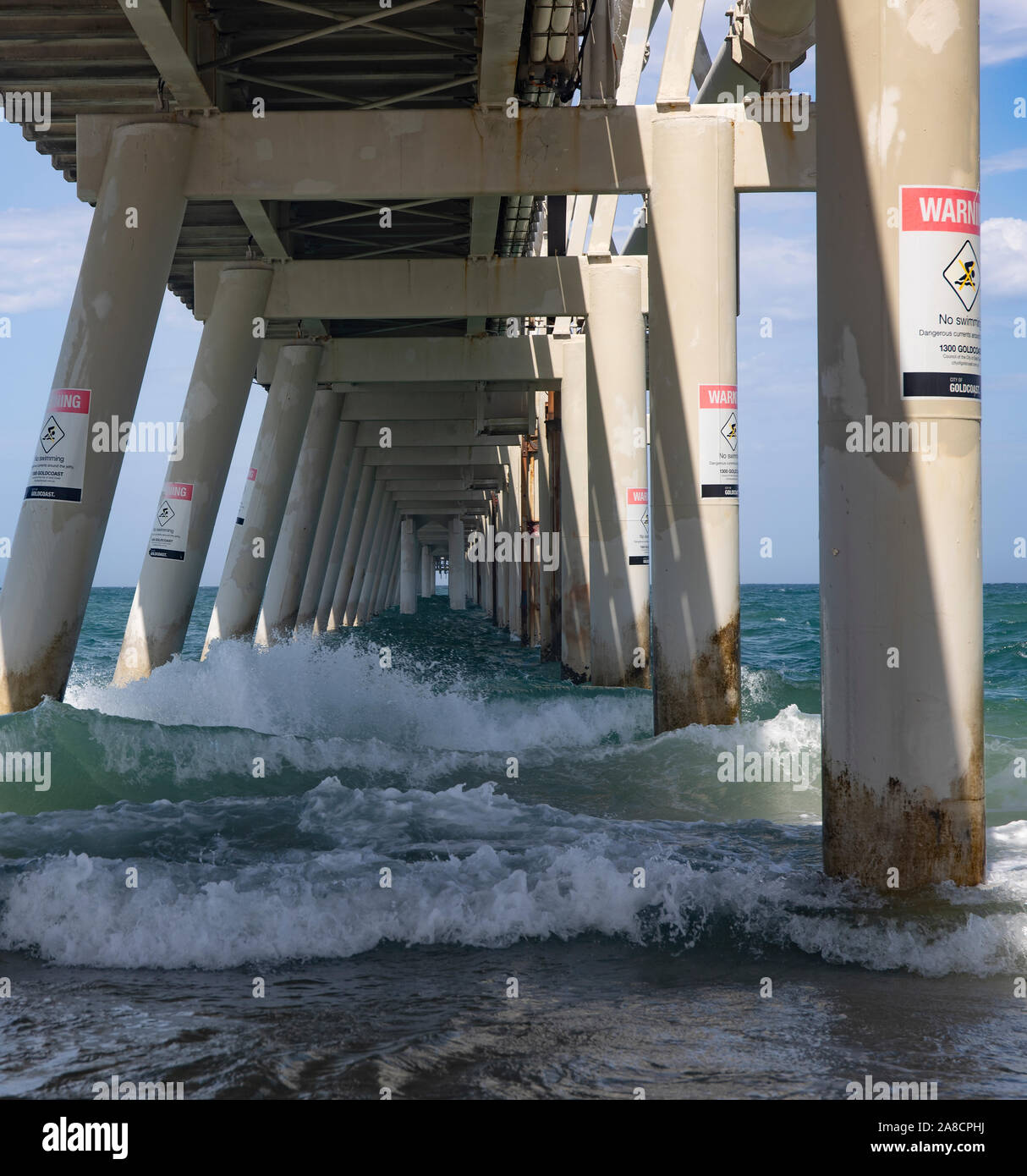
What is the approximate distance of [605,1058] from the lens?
3859 millimetres

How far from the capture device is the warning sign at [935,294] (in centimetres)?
535

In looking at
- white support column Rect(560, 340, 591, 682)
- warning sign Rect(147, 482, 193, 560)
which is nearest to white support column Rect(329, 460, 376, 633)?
white support column Rect(560, 340, 591, 682)

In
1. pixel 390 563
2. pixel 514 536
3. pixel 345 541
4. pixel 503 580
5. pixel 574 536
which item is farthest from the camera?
pixel 390 563

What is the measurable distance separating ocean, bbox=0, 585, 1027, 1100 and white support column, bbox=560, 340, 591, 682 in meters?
10.3

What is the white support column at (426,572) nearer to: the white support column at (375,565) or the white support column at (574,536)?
the white support column at (375,565)

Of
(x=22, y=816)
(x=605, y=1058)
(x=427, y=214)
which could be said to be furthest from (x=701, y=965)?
(x=427, y=214)

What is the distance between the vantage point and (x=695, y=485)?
1157 cm

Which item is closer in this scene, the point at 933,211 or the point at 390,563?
the point at 933,211

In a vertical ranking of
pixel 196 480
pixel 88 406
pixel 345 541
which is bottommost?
pixel 88 406

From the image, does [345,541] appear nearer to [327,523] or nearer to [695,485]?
[327,523]

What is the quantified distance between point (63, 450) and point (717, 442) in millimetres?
5867

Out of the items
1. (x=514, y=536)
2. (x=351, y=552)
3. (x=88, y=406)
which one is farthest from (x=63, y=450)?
(x=351, y=552)

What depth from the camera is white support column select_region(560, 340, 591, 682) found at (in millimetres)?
20109

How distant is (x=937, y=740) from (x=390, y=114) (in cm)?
928
